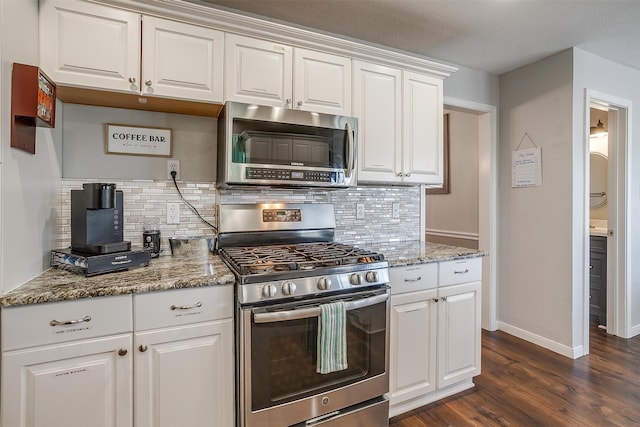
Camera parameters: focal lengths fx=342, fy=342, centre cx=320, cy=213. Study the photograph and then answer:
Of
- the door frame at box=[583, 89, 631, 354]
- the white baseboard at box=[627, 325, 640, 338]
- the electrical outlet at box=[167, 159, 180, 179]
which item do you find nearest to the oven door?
the electrical outlet at box=[167, 159, 180, 179]

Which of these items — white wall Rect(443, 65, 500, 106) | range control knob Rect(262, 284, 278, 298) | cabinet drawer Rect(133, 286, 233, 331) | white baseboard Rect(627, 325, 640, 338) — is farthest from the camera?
white baseboard Rect(627, 325, 640, 338)

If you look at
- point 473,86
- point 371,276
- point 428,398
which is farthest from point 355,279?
point 473,86

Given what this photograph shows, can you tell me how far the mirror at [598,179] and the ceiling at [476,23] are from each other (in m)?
1.29

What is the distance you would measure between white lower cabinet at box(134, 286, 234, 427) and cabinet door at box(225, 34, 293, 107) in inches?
40.8

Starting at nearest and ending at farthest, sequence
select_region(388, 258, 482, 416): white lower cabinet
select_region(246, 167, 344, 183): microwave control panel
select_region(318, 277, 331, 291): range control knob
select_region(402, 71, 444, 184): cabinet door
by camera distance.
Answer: select_region(318, 277, 331, 291): range control knob → select_region(246, 167, 344, 183): microwave control panel → select_region(388, 258, 482, 416): white lower cabinet → select_region(402, 71, 444, 184): cabinet door

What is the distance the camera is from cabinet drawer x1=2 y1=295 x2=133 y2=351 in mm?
1176

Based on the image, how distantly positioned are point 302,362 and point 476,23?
2358 millimetres

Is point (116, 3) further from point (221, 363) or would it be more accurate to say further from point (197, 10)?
point (221, 363)

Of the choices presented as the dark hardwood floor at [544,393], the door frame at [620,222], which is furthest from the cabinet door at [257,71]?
the door frame at [620,222]

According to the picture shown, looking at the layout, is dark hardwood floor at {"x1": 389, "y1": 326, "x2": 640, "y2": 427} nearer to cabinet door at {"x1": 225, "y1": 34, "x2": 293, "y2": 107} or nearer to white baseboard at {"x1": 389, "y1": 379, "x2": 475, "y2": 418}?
white baseboard at {"x1": 389, "y1": 379, "x2": 475, "y2": 418}

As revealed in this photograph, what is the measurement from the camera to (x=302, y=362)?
1.56 meters

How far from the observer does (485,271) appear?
3193mm

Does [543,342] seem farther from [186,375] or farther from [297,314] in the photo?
[186,375]

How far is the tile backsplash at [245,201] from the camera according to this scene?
6.16ft
